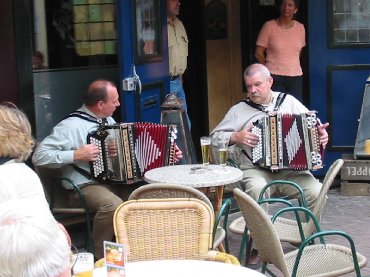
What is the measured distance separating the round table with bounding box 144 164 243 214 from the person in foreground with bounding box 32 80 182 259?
308 millimetres

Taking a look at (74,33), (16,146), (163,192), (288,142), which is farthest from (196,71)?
(16,146)

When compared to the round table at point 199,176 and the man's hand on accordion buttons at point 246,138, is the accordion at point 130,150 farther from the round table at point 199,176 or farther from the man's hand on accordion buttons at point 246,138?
the man's hand on accordion buttons at point 246,138

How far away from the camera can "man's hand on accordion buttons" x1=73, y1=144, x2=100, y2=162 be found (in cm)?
562

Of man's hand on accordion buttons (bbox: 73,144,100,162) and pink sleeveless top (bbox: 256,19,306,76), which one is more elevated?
pink sleeveless top (bbox: 256,19,306,76)

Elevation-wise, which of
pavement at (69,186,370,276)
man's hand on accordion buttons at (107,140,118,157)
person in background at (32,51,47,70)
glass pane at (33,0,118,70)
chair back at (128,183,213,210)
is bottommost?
pavement at (69,186,370,276)

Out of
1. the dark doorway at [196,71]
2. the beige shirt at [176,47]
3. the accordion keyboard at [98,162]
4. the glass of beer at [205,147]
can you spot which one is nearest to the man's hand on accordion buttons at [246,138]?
the glass of beer at [205,147]

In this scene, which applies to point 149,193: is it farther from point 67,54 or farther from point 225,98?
point 225,98

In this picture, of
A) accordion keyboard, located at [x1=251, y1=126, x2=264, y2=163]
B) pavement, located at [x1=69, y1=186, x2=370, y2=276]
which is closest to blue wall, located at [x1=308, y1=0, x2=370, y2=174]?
pavement, located at [x1=69, y1=186, x2=370, y2=276]

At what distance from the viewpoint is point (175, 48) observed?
7.83 m

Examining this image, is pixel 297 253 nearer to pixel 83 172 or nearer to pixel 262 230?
pixel 262 230

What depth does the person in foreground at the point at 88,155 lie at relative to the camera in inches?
224

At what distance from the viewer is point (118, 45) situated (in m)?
6.66

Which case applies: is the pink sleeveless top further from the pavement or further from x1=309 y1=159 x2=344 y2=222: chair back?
x1=309 y1=159 x2=344 y2=222: chair back

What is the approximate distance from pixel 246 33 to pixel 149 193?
4.52 m
